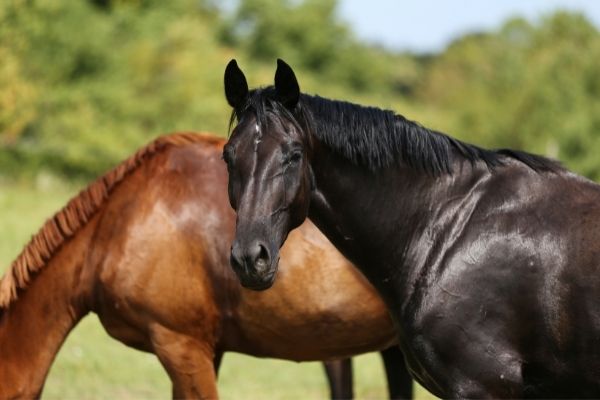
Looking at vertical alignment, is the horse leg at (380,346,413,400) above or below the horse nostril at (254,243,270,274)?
below

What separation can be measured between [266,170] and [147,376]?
5.84 m

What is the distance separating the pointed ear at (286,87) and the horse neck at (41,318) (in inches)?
84.4

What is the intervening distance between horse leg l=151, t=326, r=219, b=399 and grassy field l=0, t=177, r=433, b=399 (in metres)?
2.92

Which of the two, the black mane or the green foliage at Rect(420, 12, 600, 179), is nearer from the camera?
the black mane

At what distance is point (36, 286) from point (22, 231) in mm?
11042

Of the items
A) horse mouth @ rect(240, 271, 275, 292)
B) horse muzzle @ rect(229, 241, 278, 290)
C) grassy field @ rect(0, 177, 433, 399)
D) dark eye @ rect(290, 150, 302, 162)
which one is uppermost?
dark eye @ rect(290, 150, 302, 162)

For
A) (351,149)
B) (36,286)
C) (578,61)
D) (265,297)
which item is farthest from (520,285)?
(578,61)

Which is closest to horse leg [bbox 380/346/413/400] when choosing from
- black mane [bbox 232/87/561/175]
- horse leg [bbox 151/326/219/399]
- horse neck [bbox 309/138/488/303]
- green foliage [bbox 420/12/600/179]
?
horse leg [bbox 151/326/219/399]

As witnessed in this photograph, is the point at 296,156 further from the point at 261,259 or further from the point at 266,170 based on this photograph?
the point at 261,259

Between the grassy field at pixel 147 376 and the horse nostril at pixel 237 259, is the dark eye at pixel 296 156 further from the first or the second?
the grassy field at pixel 147 376

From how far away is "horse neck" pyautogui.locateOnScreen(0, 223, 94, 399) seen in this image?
229 inches

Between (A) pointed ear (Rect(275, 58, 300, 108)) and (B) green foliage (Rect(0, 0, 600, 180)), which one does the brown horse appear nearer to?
(A) pointed ear (Rect(275, 58, 300, 108))

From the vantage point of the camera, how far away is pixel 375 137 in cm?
430

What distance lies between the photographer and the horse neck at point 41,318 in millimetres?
5824
